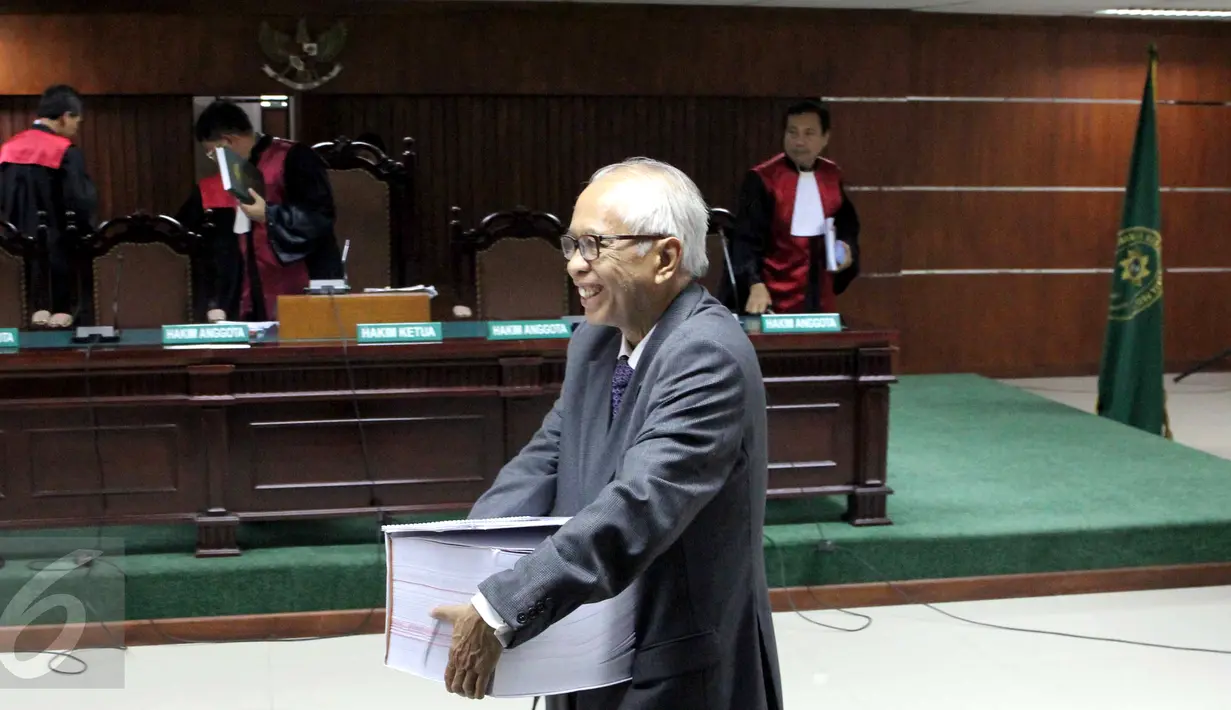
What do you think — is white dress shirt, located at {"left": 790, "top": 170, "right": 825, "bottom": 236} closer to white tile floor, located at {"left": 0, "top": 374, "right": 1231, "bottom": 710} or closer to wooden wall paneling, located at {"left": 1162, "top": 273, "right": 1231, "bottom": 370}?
white tile floor, located at {"left": 0, "top": 374, "right": 1231, "bottom": 710}

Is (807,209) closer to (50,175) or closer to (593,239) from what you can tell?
(50,175)

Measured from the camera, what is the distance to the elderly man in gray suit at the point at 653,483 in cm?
134

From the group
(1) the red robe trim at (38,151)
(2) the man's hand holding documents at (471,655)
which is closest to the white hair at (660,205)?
(2) the man's hand holding documents at (471,655)

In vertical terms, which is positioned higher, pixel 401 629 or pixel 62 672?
pixel 401 629

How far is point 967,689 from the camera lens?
129 inches

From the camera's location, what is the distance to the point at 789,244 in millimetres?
5105

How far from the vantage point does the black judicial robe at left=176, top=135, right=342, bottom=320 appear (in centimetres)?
467

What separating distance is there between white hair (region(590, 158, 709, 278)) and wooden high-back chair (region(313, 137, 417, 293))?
3.80 m

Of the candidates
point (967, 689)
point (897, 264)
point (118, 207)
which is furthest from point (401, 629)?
point (897, 264)

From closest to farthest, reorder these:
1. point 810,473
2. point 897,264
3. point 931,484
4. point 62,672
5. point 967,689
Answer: point 62,672 < point 967,689 < point 810,473 < point 931,484 < point 897,264

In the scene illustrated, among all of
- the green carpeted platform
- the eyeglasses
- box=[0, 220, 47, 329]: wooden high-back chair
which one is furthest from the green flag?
the eyeglasses

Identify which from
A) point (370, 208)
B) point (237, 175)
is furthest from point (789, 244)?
point (237, 175)

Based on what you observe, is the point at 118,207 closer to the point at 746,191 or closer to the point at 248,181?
the point at 248,181

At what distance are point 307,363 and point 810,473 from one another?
1.57 meters
